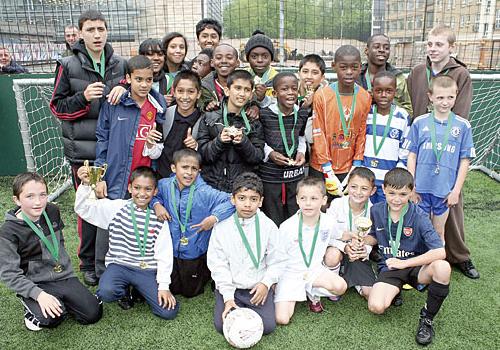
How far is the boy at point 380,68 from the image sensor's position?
3604mm

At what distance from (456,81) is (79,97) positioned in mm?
2806

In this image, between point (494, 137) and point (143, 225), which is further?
point (494, 137)

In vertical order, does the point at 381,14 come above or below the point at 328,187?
above

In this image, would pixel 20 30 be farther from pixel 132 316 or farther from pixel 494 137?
pixel 494 137

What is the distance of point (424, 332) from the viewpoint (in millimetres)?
2742

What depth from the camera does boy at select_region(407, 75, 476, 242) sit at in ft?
10.3

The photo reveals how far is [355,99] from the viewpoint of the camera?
11.0ft

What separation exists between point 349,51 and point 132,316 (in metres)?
2.48

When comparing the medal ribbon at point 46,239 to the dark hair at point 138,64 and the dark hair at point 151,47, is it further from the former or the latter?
the dark hair at point 151,47

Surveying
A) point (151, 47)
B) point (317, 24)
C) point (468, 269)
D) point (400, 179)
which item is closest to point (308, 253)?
point (400, 179)

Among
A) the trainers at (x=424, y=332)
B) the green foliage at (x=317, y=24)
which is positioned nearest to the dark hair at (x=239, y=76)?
the trainers at (x=424, y=332)

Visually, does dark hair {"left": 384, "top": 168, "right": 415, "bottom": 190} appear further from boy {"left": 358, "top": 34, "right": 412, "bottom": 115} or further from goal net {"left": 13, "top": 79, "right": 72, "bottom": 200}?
goal net {"left": 13, "top": 79, "right": 72, "bottom": 200}

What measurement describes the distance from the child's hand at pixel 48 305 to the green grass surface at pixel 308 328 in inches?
8.6

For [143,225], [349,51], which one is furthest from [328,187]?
[143,225]
